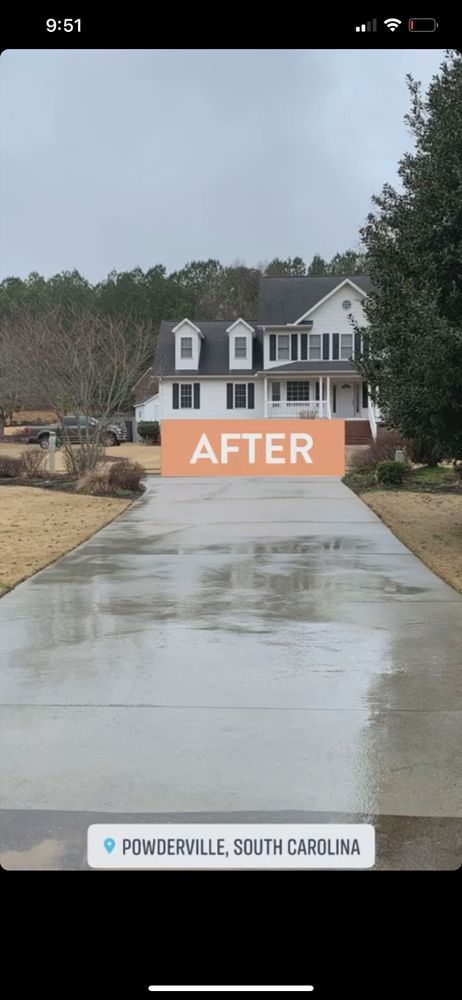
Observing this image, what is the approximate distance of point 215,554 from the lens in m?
10.6

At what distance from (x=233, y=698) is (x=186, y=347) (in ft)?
54.0

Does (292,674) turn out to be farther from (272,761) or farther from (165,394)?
(165,394)

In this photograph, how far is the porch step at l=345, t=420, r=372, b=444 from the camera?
2947 centimetres

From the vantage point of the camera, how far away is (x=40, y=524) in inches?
555

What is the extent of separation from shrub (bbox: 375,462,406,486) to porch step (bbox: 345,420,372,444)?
8.82 m

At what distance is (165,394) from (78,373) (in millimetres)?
1941

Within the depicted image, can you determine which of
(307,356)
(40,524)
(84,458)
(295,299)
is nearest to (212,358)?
(84,458)

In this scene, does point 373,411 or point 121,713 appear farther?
point 373,411

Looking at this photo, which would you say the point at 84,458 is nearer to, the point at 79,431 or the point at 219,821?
the point at 79,431

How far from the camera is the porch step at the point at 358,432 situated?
29.5m
